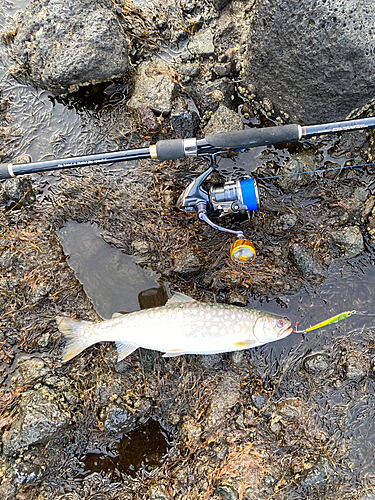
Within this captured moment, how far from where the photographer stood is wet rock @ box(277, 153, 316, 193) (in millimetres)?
4227

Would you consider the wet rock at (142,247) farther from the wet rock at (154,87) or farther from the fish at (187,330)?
the wet rock at (154,87)

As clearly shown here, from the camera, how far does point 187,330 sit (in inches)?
153

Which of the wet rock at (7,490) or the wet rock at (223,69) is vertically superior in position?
the wet rock at (223,69)

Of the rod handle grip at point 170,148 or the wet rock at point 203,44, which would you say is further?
the wet rock at point 203,44

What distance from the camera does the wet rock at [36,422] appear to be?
12.6 ft

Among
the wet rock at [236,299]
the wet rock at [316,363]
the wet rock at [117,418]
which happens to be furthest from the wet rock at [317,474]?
the wet rock at [117,418]

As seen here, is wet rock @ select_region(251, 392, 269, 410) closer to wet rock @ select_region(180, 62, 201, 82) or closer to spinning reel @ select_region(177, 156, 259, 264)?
spinning reel @ select_region(177, 156, 259, 264)

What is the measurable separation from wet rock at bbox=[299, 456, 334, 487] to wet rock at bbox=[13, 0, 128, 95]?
5.45 m

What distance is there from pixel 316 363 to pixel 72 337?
9.85 feet

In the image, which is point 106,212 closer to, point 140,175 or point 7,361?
point 140,175

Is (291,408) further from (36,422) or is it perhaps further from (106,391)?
(36,422)

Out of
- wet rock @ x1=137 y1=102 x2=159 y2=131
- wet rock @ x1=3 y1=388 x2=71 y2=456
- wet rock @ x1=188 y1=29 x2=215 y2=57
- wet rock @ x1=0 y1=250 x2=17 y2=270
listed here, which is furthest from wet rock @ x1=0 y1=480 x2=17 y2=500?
wet rock @ x1=188 y1=29 x2=215 y2=57

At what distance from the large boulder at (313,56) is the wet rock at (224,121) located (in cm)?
46

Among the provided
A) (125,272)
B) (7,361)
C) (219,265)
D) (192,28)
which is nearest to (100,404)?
(7,361)
